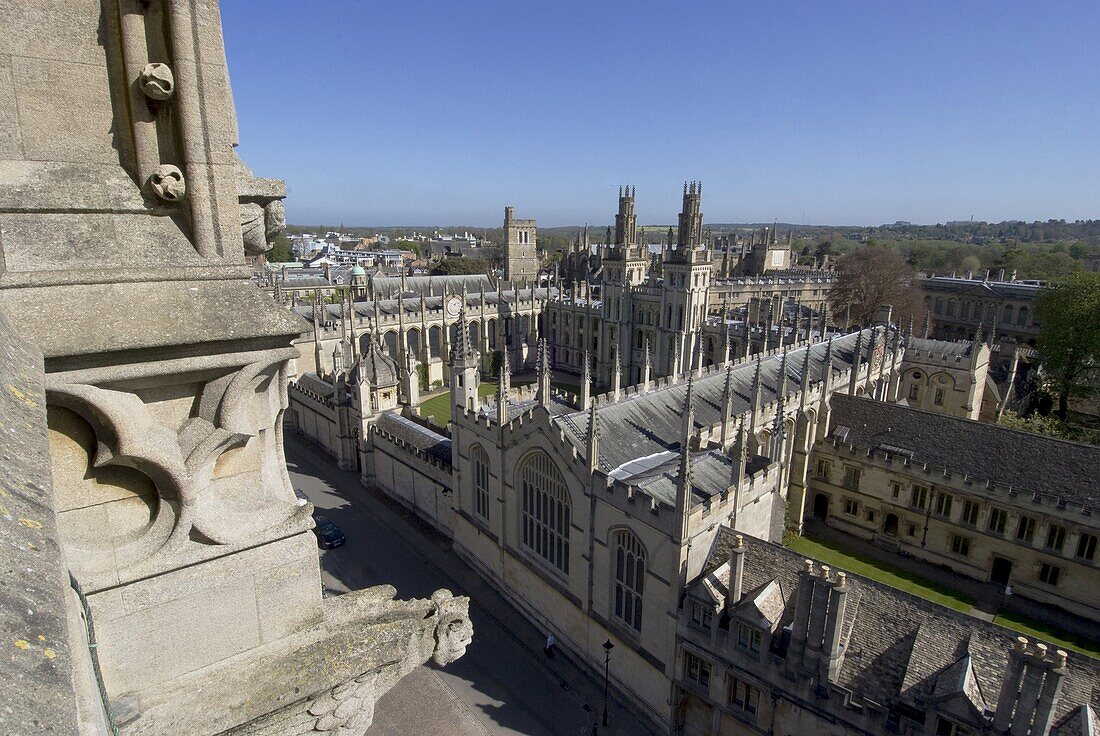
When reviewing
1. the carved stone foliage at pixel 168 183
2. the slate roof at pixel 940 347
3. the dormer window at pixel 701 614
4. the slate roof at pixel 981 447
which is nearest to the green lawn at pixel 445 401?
the slate roof at pixel 981 447

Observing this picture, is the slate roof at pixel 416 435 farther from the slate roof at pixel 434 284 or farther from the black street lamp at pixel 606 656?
the slate roof at pixel 434 284

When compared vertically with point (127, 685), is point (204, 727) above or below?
below

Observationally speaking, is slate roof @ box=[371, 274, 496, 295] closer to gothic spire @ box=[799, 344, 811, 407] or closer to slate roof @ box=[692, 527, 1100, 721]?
gothic spire @ box=[799, 344, 811, 407]

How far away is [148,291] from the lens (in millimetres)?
3902

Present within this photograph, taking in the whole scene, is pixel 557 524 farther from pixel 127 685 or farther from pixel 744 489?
pixel 127 685

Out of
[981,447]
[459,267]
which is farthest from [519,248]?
[981,447]

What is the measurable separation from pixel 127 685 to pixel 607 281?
168 ft

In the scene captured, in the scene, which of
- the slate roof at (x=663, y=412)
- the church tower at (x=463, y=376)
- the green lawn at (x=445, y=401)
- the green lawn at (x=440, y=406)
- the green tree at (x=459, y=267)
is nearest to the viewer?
the slate roof at (x=663, y=412)

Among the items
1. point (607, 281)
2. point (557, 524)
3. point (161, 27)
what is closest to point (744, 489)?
point (557, 524)

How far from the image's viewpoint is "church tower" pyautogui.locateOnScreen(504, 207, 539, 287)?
A: 268 feet

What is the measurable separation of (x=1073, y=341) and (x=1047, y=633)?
27.6 meters

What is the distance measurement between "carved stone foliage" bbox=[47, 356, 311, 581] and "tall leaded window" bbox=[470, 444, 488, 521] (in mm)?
18959

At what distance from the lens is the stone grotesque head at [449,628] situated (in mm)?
5125

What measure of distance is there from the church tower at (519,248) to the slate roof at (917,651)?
68724 millimetres
